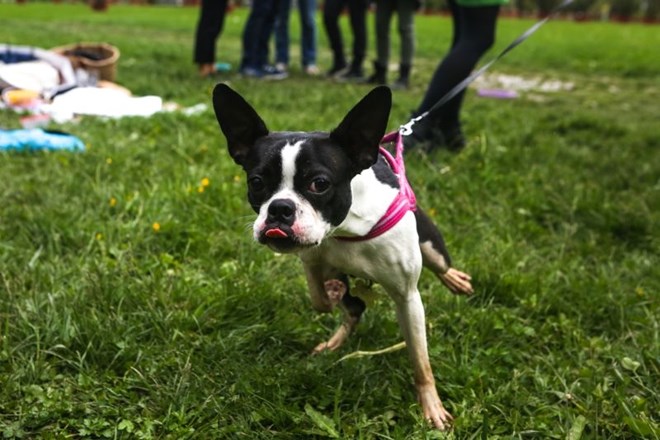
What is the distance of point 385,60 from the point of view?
22.4ft

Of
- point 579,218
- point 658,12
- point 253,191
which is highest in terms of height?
point 253,191

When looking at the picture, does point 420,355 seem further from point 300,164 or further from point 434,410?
point 300,164

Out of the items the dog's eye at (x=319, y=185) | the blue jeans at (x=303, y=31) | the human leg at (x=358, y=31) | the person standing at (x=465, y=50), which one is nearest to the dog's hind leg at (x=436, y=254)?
the dog's eye at (x=319, y=185)

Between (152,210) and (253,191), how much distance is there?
1.52 metres

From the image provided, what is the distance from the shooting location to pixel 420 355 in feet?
6.54

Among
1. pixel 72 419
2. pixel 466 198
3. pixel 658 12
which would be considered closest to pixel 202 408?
pixel 72 419

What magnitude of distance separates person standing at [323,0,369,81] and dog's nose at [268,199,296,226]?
5857 mm

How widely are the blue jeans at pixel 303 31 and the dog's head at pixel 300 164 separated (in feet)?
20.0

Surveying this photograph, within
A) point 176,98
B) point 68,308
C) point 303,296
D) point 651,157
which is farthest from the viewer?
point 176,98

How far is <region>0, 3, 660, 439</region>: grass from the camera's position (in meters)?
1.94

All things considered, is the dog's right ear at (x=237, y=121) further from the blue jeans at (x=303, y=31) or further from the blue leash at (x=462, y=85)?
the blue jeans at (x=303, y=31)

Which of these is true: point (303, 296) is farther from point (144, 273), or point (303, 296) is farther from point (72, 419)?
point (72, 419)

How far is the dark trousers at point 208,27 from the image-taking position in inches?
252

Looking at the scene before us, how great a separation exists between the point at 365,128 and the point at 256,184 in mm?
301
